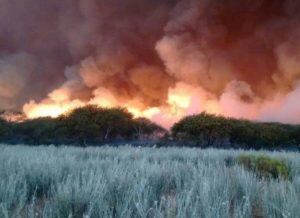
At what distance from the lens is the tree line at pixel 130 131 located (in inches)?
1487

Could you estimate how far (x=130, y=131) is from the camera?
45.4 m

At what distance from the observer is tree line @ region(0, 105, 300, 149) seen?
3778 cm

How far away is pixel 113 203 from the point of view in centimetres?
497

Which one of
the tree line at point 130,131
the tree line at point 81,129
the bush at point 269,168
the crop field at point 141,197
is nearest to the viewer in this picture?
the crop field at point 141,197

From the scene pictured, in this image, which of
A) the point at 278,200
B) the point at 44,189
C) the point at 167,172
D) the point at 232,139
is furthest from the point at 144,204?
the point at 232,139

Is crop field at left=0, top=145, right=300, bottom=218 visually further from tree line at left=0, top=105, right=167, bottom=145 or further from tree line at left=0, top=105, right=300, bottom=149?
tree line at left=0, top=105, right=167, bottom=145

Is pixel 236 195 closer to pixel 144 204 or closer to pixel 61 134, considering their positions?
pixel 144 204

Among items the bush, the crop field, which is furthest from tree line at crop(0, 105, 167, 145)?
the crop field

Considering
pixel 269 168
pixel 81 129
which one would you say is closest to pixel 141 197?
A: pixel 269 168

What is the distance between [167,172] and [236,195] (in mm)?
2153

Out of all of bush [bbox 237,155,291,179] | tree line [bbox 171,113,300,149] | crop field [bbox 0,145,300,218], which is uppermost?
tree line [bbox 171,113,300,149]

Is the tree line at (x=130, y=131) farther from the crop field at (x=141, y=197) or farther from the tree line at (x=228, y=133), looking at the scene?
the crop field at (x=141, y=197)

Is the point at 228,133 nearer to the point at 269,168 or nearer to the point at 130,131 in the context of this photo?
the point at 130,131

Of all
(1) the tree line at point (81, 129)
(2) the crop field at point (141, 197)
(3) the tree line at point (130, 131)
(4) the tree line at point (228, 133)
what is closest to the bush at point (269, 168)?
(2) the crop field at point (141, 197)
